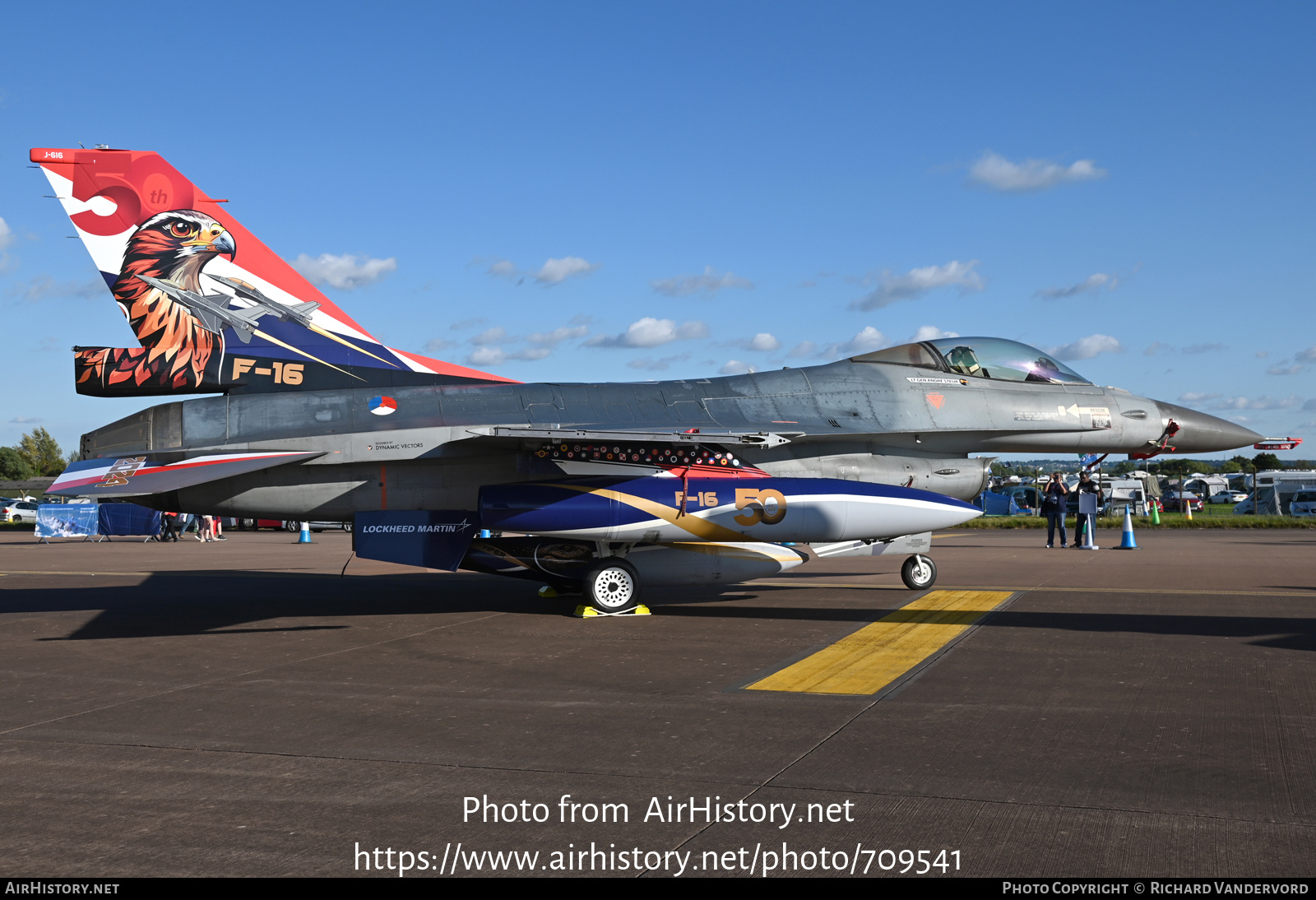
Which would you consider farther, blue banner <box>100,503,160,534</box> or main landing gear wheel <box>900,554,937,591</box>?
blue banner <box>100,503,160,534</box>

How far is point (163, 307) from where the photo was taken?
10.2 meters

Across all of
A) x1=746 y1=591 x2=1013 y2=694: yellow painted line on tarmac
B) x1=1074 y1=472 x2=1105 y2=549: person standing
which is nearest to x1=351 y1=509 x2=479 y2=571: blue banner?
x1=746 y1=591 x2=1013 y2=694: yellow painted line on tarmac

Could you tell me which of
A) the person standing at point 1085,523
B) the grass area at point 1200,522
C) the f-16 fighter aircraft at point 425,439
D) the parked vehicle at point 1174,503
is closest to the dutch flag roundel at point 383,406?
the f-16 fighter aircraft at point 425,439

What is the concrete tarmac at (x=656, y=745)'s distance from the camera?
3.62 metres

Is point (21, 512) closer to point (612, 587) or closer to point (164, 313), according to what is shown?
point (164, 313)

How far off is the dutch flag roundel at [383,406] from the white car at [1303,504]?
38.7 m

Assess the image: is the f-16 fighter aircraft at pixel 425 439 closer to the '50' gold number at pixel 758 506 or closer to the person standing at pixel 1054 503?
the '50' gold number at pixel 758 506

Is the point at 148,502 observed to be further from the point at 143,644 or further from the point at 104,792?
the point at 104,792

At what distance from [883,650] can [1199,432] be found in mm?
6819

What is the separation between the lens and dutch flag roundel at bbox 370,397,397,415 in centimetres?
1041

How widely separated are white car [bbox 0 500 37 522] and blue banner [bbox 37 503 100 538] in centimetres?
1377

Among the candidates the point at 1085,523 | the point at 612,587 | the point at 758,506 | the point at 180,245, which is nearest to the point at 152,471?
the point at 180,245

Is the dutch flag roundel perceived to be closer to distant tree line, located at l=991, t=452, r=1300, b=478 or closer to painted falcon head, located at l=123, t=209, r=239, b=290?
painted falcon head, located at l=123, t=209, r=239, b=290

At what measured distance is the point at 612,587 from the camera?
10.6m
